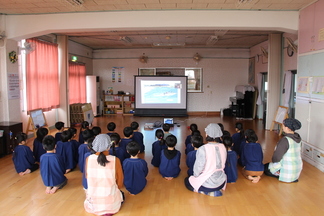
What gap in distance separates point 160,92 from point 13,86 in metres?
6.18

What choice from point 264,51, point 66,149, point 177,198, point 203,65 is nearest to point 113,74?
point 203,65

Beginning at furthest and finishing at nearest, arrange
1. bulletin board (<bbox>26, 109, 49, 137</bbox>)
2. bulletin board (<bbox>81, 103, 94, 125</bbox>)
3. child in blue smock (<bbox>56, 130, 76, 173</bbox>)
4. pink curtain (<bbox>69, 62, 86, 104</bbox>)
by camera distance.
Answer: pink curtain (<bbox>69, 62, 86, 104</bbox>)
bulletin board (<bbox>81, 103, 94, 125</bbox>)
bulletin board (<bbox>26, 109, 49, 137</bbox>)
child in blue smock (<bbox>56, 130, 76, 173</bbox>)

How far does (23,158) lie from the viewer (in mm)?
4094

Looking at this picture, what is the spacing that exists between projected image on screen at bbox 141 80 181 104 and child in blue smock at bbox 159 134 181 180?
7.31m

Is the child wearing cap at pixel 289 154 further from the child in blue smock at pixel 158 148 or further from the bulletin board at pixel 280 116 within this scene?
the bulletin board at pixel 280 116

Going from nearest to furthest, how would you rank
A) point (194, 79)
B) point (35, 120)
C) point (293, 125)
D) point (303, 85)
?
1. point (293, 125)
2. point (303, 85)
3. point (35, 120)
4. point (194, 79)

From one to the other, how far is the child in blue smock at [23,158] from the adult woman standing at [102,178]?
180cm

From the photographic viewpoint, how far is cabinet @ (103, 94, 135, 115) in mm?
11812

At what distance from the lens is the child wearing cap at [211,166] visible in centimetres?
318

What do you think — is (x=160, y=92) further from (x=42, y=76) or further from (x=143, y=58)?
(x=42, y=76)

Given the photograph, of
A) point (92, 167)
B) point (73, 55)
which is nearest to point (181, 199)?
point (92, 167)

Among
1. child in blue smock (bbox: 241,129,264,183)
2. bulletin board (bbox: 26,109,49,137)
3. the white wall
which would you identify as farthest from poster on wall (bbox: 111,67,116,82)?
child in blue smock (bbox: 241,129,264,183)

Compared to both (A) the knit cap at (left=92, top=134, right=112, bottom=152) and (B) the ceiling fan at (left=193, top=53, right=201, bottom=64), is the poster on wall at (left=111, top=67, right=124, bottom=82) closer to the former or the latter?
(B) the ceiling fan at (left=193, top=53, right=201, bottom=64)

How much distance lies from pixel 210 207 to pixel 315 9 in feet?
13.4
